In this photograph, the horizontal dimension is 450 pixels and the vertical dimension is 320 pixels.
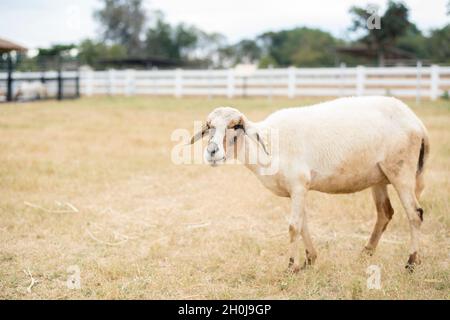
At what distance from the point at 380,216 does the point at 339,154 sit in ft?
3.20

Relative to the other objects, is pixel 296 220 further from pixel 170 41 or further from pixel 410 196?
pixel 170 41

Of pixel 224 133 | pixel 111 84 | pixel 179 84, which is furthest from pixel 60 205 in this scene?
pixel 111 84

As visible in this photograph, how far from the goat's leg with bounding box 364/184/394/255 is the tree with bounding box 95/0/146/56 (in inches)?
2493

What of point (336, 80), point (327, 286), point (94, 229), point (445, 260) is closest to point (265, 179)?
point (327, 286)

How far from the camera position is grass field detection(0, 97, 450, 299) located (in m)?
4.37

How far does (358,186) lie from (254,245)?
1.30 metres

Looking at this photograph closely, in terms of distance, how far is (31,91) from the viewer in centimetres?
2452

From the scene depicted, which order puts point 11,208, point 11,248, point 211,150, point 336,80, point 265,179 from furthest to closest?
point 336,80 → point 11,208 → point 11,248 → point 265,179 → point 211,150

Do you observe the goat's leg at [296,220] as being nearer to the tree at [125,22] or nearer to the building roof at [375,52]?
the building roof at [375,52]

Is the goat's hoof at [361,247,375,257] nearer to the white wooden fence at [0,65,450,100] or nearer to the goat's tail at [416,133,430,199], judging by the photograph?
the goat's tail at [416,133,430,199]

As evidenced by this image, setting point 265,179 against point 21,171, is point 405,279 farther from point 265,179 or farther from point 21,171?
point 21,171

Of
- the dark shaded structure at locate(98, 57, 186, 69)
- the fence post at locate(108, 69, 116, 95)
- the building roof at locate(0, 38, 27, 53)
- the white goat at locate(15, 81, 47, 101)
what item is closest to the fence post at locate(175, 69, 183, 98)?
the fence post at locate(108, 69, 116, 95)

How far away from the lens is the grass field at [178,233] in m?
4.37

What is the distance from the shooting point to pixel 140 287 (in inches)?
173
